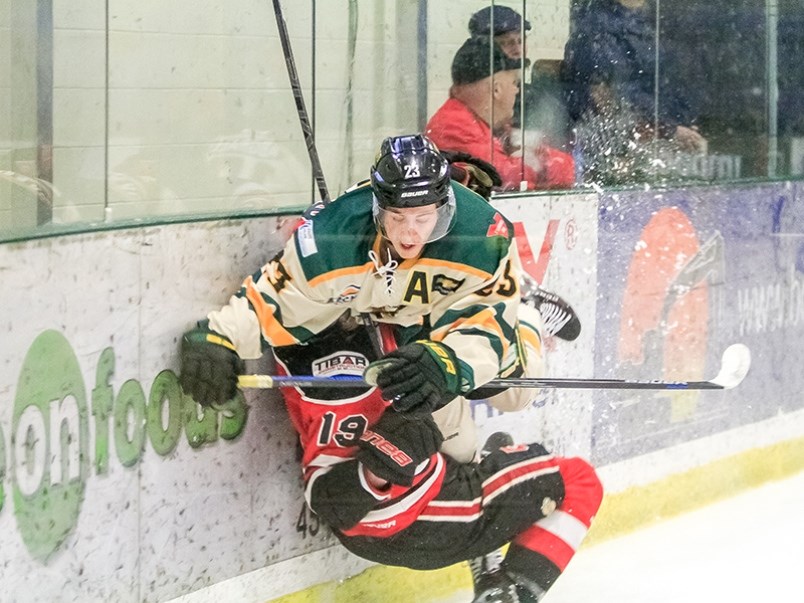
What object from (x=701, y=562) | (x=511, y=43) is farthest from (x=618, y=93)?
Result: (x=701, y=562)

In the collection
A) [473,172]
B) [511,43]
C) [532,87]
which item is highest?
[511,43]

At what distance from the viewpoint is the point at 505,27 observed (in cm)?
372

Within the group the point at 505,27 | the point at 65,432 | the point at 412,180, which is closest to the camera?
the point at 65,432

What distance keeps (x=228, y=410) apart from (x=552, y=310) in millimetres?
1085

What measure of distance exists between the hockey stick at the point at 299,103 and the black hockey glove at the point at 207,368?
0.55m

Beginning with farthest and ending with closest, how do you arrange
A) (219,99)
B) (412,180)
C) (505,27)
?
1. (505,27)
2. (219,99)
3. (412,180)

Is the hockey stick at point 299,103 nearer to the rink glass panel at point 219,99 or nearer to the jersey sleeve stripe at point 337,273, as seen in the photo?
the rink glass panel at point 219,99

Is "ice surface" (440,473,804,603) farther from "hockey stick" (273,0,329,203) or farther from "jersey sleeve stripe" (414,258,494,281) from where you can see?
"hockey stick" (273,0,329,203)

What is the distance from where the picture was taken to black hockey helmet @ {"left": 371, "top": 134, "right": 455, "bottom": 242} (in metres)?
2.69

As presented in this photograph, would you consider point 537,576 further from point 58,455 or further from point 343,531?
point 58,455

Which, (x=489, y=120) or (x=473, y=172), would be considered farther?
(x=489, y=120)

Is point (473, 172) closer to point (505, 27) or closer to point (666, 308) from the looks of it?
point (505, 27)

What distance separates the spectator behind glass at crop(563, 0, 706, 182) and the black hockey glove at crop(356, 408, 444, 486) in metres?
1.27

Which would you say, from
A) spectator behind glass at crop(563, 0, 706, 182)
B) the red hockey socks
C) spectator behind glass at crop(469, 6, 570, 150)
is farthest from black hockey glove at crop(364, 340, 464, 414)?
spectator behind glass at crop(563, 0, 706, 182)
